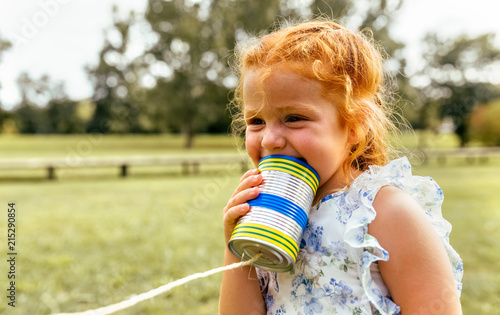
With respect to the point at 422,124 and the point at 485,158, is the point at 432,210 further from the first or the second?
the point at 422,124

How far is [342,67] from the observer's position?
4.66 ft

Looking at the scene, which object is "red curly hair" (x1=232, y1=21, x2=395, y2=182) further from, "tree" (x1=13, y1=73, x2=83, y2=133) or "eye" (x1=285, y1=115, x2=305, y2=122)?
"tree" (x1=13, y1=73, x2=83, y2=133)

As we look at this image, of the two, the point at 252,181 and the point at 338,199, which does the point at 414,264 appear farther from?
the point at 252,181

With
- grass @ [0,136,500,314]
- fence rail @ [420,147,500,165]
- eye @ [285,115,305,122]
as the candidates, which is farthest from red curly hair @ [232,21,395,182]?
fence rail @ [420,147,500,165]

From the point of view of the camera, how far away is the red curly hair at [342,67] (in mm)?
1390

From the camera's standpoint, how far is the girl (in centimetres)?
125

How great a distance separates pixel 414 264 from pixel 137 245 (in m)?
4.95

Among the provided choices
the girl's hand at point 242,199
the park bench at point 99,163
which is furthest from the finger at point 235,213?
the park bench at point 99,163

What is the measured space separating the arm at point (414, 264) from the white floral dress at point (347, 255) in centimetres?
4

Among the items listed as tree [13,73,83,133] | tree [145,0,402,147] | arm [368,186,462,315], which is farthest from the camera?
tree [13,73,83,133]

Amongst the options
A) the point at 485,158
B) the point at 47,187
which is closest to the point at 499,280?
the point at 47,187

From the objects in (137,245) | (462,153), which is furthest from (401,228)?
(462,153)

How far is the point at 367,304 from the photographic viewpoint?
1285 millimetres

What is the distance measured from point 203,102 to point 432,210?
34.3 m
